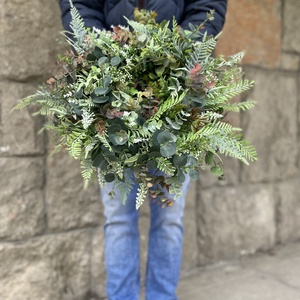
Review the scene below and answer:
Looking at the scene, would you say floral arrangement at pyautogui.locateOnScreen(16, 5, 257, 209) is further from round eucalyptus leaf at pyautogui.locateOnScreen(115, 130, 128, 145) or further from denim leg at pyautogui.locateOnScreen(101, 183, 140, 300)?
denim leg at pyautogui.locateOnScreen(101, 183, 140, 300)

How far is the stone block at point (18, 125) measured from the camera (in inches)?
75.2

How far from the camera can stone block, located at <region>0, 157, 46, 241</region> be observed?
1.92m

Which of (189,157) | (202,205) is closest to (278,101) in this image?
(202,205)

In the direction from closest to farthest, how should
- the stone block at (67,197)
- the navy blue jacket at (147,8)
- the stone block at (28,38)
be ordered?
1. the navy blue jacket at (147,8)
2. the stone block at (28,38)
3. the stone block at (67,197)

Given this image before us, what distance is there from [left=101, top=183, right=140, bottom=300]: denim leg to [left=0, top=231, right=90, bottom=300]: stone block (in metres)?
0.41

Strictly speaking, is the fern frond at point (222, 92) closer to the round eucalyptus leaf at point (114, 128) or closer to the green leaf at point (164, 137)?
the green leaf at point (164, 137)

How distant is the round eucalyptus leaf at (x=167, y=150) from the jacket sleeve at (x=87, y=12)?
0.61 metres

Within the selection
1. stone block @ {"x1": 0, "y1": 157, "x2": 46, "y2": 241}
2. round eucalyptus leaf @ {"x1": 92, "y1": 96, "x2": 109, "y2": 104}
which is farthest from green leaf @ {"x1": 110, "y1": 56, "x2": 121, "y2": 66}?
stone block @ {"x1": 0, "y1": 157, "x2": 46, "y2": 241}

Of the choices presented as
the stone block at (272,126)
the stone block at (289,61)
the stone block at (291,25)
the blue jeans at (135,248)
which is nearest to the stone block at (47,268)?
the blue jeans at (135,248)

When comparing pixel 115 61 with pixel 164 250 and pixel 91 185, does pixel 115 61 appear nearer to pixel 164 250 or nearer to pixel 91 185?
pixel 164 250

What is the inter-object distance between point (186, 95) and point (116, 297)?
859mm

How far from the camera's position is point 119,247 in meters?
1.72

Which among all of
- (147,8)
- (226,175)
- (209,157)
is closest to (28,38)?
(147,8)

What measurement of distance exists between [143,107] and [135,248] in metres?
0.69
